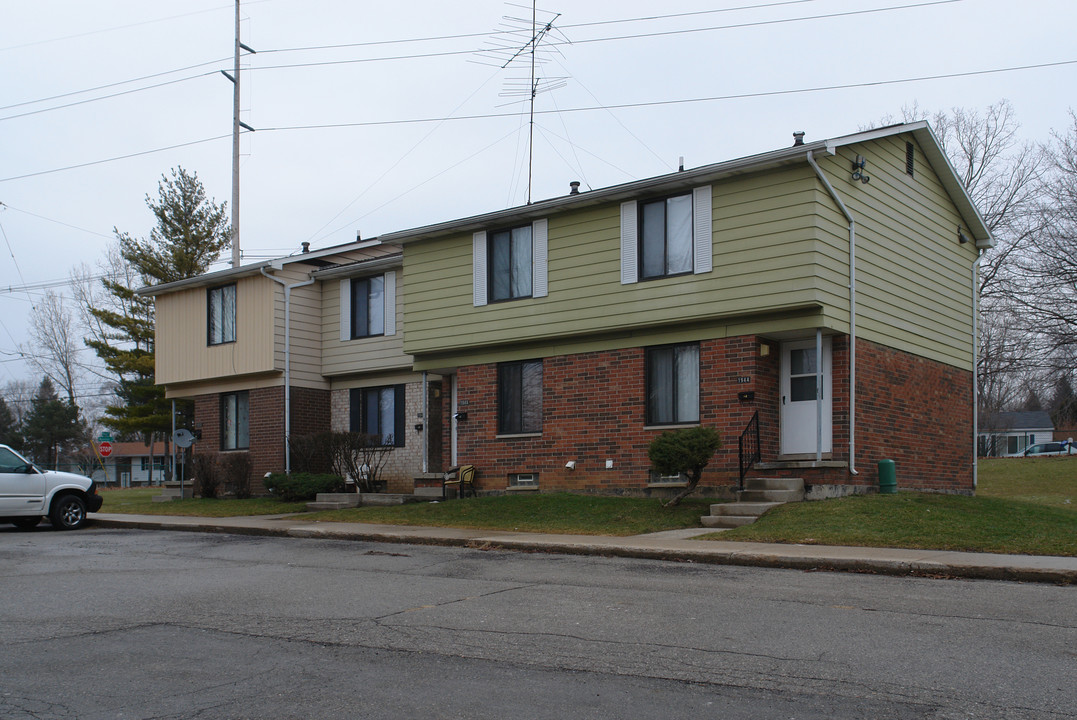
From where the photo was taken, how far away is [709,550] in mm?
12086

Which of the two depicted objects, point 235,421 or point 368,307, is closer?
point 368,307

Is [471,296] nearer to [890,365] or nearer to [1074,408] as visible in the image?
[890,365]

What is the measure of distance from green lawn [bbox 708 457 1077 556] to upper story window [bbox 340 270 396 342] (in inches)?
486

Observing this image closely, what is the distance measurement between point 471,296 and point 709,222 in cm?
591

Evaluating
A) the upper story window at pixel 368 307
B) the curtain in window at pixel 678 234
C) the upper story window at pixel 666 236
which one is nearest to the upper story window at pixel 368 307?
the upper story window at pixel 368 307

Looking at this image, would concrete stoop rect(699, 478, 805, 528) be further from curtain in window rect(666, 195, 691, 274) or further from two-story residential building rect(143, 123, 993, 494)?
curtain in window rect(666, 195, 691, 274)

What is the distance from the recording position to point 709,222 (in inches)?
690

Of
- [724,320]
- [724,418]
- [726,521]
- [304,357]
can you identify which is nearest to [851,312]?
[724,320]

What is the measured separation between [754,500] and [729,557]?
4375 mm

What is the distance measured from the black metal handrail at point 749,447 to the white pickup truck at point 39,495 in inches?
490

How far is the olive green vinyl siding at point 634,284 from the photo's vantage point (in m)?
16.5

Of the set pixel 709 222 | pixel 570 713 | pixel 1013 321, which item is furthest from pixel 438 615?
pixel 1013 321

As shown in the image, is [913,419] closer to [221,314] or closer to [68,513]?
[68,513]

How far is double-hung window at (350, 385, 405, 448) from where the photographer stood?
24109mm
